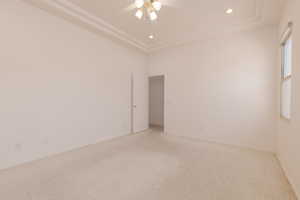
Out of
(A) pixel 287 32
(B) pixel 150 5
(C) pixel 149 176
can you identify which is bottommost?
(C) pixel 149 176

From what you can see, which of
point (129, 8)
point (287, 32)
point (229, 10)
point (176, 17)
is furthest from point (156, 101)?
point (287, 32)

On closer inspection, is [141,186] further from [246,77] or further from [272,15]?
[272,15]

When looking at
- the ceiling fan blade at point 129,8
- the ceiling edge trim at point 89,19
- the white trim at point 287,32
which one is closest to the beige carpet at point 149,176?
the white trim at point 287,32

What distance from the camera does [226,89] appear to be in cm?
353

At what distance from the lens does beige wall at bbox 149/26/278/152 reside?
303 cm

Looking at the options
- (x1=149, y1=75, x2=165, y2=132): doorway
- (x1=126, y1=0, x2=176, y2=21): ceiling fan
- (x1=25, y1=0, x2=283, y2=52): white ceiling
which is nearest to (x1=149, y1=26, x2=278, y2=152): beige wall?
(x1=25, y1=0, x2=283, y2=52): white ceiling

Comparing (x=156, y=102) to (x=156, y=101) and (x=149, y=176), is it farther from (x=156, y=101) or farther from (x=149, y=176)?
(x=149, y=176)

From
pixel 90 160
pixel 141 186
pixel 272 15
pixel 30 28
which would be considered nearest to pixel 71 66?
pixel 30 28

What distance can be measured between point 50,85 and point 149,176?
8.77ft

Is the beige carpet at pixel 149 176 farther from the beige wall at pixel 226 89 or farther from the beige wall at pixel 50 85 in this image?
the beige wall at pixel 226 89

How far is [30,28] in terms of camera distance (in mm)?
2451

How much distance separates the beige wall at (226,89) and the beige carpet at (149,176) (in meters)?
0.65

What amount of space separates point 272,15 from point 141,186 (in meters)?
4.14

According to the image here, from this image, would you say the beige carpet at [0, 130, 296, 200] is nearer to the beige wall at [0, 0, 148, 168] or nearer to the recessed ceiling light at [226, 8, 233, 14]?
the beige wall at [0, 0, 148, 168]
